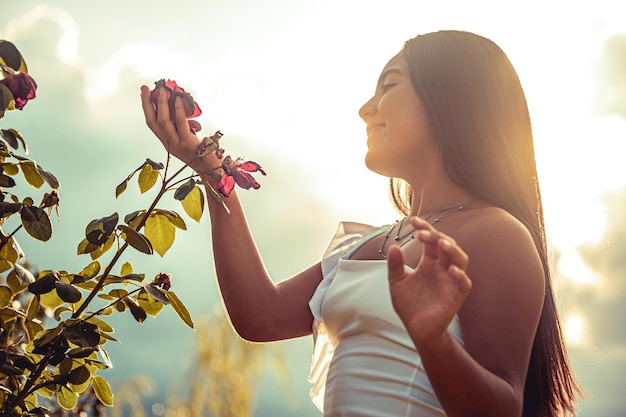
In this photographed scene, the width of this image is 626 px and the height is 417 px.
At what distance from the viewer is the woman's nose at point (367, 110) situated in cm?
190

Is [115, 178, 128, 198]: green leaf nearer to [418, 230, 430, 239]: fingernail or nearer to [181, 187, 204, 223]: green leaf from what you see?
[181, 187, 204, 223]: green leaf

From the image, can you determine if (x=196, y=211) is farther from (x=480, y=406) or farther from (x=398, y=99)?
(x=480, y=406)

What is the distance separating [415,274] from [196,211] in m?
0.64

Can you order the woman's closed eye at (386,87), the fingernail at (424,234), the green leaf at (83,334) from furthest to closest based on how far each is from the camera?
the woman's closed eye at (386,87) < the green leaf at (83,334) < the fingernail at (424,234)

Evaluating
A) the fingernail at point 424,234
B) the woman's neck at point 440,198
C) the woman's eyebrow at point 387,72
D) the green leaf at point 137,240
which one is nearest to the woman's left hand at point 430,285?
the fingernail at point 424,234

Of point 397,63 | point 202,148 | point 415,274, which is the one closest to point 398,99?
point 397,63

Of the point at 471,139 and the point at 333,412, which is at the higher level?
the point at 471,139

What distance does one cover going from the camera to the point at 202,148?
5.45 ft

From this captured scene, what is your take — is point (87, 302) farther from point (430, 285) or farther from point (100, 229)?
point (430, 285)

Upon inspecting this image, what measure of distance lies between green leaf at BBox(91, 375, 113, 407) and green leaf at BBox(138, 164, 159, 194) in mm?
426

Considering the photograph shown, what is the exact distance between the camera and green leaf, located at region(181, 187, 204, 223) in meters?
1.57

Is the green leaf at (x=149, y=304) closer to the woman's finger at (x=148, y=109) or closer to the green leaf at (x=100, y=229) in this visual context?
the green leaf at (x=100, y=229)

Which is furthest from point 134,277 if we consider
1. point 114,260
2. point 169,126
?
point 169,126

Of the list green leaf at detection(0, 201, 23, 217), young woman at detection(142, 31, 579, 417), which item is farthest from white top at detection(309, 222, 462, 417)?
green leaf at detection(0, 201, 23, 217)
